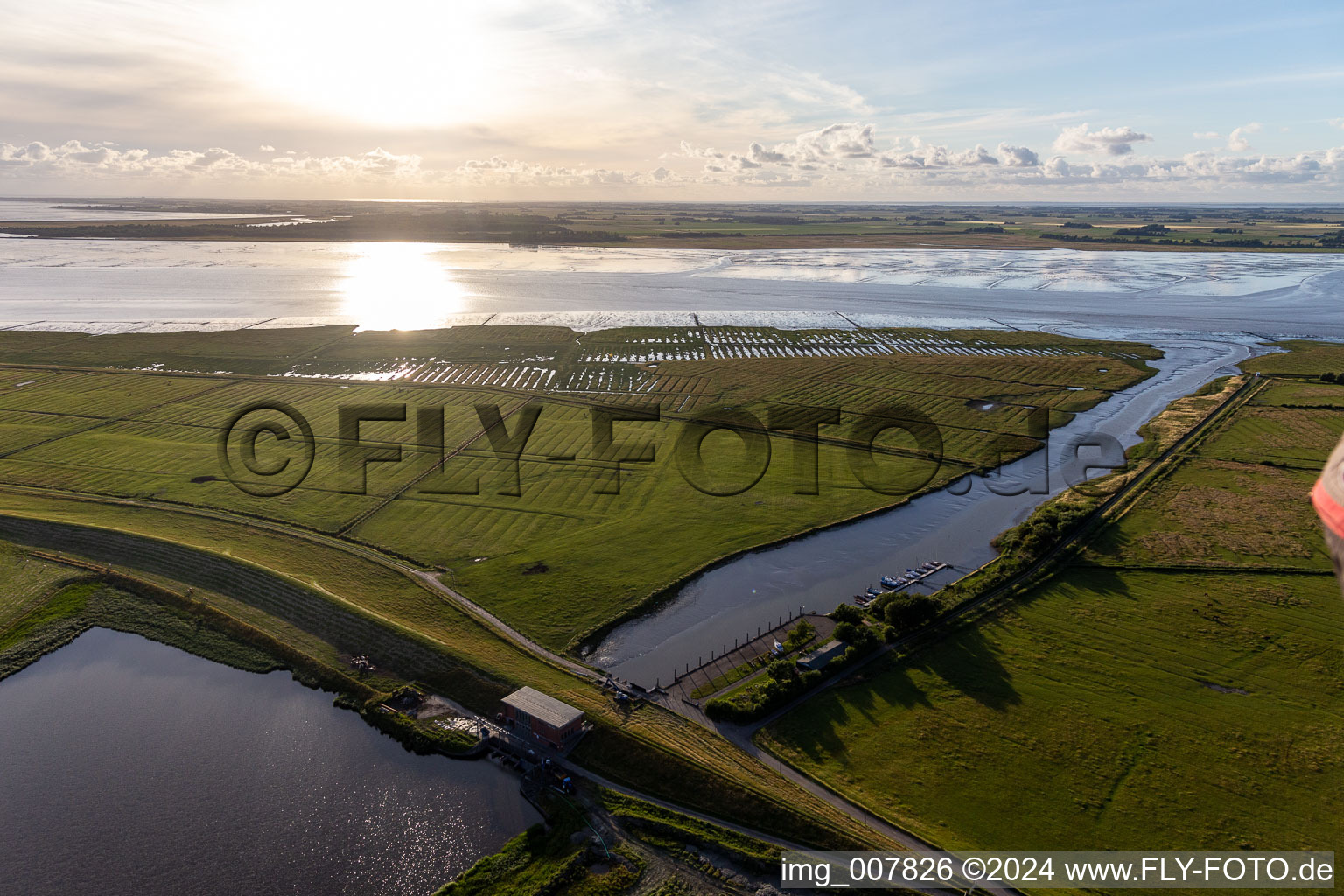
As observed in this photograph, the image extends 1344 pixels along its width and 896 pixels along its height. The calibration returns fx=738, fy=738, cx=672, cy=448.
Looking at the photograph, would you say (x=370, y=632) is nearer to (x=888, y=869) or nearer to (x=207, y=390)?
(x=888, y=869)

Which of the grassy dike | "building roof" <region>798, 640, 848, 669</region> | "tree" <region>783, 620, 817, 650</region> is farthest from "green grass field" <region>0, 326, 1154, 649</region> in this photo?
"building roof" <region>798, 640, 848, 669</region>

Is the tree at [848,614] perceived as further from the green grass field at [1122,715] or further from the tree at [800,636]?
the green grass field at [1122,715]

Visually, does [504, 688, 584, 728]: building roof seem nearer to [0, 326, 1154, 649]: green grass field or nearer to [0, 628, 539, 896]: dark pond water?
[0, 628, 539, 896]: dark pond water

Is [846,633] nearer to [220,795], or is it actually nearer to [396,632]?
[396,632]

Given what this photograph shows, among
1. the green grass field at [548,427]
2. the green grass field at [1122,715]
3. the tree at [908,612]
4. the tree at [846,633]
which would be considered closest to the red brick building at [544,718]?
the green grass field at [548,427]

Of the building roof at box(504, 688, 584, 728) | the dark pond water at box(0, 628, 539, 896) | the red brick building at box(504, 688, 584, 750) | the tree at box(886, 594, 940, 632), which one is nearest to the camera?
the dark pond water at box(0, 628, 539, 896)

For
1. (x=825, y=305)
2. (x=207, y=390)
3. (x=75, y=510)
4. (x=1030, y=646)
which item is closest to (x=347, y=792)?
(x=1030, y=646)

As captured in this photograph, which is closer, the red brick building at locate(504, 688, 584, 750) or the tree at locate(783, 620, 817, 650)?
the red brick building at locate(504, 688, 584, 750)
